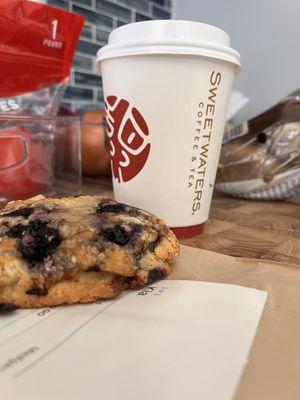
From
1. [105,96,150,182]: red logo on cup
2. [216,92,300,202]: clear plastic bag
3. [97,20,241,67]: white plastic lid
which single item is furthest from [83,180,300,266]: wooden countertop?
[97,20,241,67]: white plastic lid

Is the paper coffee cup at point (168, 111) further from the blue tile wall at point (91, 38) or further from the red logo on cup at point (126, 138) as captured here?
the blue tile wall at point (91, 38)

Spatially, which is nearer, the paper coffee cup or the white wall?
the paper coffee cup

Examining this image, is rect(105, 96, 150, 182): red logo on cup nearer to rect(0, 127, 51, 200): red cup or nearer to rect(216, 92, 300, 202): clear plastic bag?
rect(0, 127, 51, 200): red cup

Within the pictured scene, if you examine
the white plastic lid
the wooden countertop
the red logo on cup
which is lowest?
the wooden countertop

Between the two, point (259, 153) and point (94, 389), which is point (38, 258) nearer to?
point (94, 389)

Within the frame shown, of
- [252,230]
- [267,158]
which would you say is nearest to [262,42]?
[267,158]

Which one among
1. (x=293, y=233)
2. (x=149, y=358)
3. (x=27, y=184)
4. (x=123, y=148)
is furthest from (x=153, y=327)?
(x=27, y=184)

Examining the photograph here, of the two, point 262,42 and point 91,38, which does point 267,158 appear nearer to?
point 262,42
